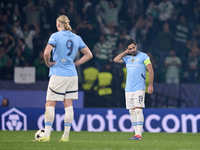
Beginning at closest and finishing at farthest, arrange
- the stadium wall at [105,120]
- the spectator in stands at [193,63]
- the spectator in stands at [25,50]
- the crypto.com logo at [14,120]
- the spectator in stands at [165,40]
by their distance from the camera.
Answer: the stadium wall at [105,120], the crypto.com logo at [14,120], the spectator in stands at [193,63], the spectator in stands at [25,50], the spectator in stands at [165,40]

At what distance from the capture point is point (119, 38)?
1792 centimetres

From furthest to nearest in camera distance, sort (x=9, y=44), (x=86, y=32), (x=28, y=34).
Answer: (x=86, y=32), (x=28, y=34), (x=9, y=44)

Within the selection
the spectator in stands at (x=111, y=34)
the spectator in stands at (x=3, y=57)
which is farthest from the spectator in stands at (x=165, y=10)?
the spectator in stands at (x=3, y=57)

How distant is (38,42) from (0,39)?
4.97ft

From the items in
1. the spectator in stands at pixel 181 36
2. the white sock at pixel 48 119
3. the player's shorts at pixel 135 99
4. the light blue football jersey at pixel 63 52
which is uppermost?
the spectator in stands at pixel 181 36

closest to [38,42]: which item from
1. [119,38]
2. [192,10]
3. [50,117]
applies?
[119,38]

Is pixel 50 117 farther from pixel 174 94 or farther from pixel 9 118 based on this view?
pixel 174 94

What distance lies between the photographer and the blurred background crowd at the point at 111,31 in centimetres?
1705

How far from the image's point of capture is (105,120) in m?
13.6

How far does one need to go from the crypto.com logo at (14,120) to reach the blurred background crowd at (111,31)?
2.81 metres

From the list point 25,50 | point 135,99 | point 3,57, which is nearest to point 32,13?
point 25,50

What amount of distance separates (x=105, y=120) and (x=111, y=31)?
17.9 feet

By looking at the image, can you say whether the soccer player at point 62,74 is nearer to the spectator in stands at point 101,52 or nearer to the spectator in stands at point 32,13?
the spectator in stands at point 101,52

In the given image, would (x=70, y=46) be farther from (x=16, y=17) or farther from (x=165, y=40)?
(x=16, y=17)
